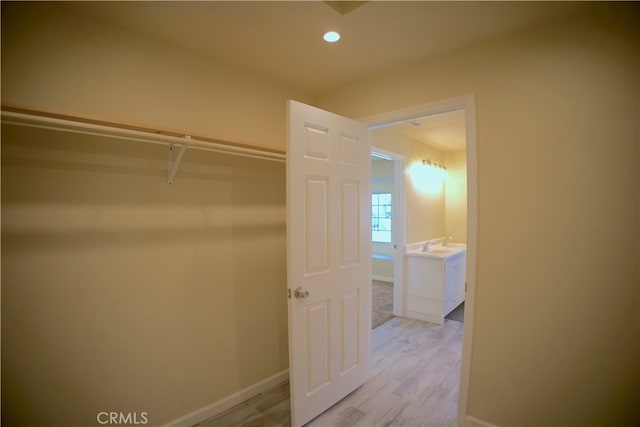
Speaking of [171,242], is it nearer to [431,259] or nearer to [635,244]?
[635,244]

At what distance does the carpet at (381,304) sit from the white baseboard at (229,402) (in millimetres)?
1693

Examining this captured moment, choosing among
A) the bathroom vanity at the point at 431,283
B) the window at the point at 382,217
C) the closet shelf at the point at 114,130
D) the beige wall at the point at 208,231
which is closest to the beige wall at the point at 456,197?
the bathroom vanity at the point at 431,283

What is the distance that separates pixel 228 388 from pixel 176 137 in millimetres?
1803

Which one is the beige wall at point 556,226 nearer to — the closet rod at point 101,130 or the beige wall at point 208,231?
the beige wall at point 208,231

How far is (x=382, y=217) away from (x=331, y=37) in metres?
4.87

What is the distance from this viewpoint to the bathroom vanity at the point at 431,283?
386cm

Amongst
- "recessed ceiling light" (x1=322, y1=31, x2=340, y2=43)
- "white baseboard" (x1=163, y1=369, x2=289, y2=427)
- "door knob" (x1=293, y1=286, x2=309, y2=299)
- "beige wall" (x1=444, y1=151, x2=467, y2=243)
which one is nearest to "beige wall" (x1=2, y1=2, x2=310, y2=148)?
"recessed ceiling light" (x1=322, y1=31, x2=340, y2=43)

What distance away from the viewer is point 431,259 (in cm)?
394

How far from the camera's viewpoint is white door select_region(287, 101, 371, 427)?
6.23 ft

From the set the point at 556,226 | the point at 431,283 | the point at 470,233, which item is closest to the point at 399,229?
the point at 431,283

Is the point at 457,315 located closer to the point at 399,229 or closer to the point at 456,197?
the point at 399,229

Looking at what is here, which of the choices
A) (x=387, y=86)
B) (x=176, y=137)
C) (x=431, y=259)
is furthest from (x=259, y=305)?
(x=431, y=259)

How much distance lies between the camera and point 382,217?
638 centimetres

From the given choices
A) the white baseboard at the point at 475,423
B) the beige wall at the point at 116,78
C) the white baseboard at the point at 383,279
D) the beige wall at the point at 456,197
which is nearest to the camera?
the beige wall at the point at 116,78
